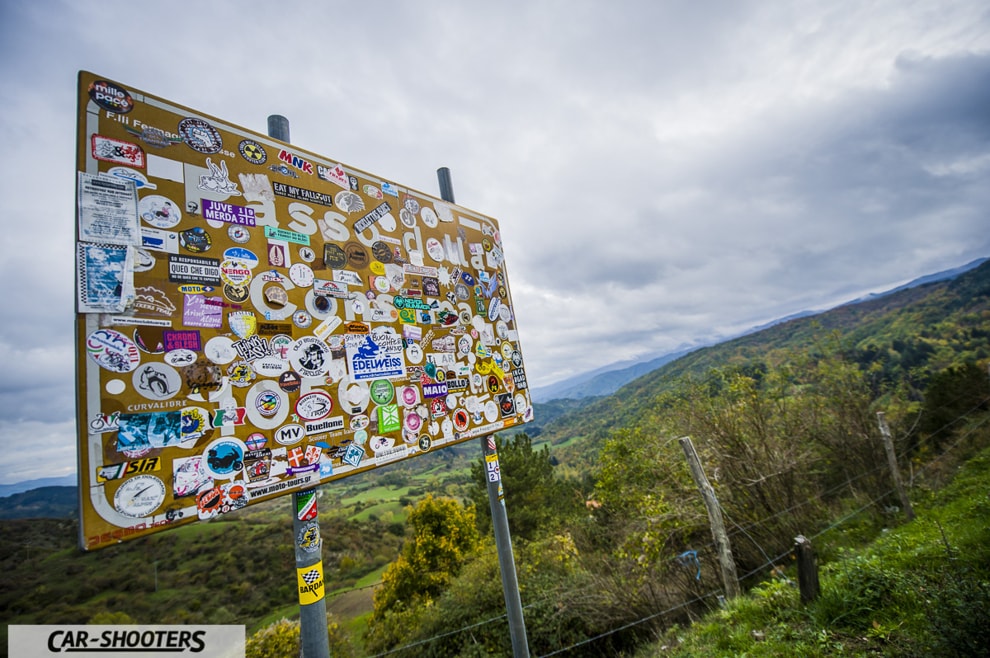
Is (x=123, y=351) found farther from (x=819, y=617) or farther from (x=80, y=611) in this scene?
(x=80, y=611)

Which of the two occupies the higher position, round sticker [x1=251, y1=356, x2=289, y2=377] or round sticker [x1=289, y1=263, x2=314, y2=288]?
round sticker [x1=289, y1=263, x2=314, y2=288]

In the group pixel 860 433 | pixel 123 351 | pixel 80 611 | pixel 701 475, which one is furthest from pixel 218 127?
pixel 80 611

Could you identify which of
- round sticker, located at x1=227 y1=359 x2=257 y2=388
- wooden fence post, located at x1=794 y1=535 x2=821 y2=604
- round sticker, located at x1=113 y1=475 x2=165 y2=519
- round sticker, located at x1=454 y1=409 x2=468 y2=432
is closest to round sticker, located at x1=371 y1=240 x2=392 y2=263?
round sticker, located at x1=227 y1=359 x2=257 y2=388

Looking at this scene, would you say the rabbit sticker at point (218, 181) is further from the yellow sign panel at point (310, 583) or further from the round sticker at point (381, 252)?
the yellow sign panel at point (310, 583)

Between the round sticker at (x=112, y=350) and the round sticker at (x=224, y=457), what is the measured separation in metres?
0.51

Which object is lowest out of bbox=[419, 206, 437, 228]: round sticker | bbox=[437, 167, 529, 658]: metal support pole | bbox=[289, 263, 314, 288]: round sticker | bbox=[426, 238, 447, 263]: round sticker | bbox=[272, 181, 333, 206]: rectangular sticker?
bbox=[437, 167, 529, 658]: metal support pole

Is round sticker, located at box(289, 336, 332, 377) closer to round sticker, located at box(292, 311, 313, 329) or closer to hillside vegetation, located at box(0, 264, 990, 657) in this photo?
round sticker, located at box(292, 311, 313, 329)

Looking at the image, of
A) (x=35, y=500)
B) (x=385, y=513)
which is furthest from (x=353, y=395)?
(x=35, y=500)

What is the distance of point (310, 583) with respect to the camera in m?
1.93

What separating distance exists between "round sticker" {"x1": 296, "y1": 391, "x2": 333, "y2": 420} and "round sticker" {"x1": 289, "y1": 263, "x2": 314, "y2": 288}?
0.69m

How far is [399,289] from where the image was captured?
108 inches

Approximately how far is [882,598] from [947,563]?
2.75ft

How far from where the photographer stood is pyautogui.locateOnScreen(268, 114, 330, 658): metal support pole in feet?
6.22

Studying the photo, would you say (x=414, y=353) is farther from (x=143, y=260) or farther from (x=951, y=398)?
(x=951, y=398)
